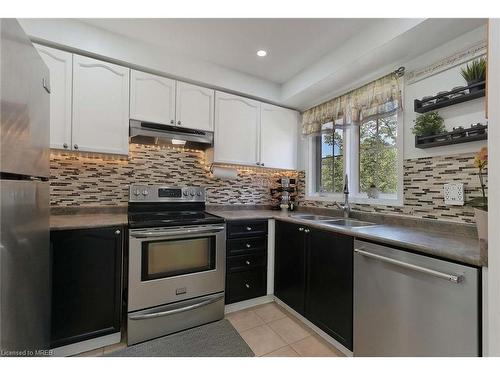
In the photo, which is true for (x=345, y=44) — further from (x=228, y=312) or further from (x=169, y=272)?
(x=228, y=312)

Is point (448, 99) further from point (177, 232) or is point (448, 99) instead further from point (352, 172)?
point (177, 232)

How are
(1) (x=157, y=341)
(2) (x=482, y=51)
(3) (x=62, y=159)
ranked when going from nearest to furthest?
(2) (x=482, y=51) < (1) (x=157, y=341) < (3) (x=62, y=159)

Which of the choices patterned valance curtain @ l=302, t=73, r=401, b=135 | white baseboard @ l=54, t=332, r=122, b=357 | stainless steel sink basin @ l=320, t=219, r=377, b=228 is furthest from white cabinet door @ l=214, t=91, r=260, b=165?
white baseboard @ l=54, t=332, r=122, b=357

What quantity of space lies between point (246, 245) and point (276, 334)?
73 cm

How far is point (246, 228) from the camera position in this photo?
2.12 m

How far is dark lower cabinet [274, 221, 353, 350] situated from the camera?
1513mm

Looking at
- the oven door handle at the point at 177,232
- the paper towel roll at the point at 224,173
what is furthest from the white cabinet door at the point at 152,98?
the oven door handle at the point at 177,232

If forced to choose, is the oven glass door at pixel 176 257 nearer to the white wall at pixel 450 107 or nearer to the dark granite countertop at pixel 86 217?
the dark granite countertop at pixel 86 217

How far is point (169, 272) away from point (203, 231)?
393 millimetres

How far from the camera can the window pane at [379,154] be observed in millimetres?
2004

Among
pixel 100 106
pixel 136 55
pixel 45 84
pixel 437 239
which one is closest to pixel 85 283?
pixel 45 84

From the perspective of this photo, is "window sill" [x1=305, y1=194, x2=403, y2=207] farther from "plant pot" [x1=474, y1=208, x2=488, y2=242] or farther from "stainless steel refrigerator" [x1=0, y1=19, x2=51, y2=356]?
"stainless steel refrigerator" [x1=0, y1=19, x2=51, y2=356]
